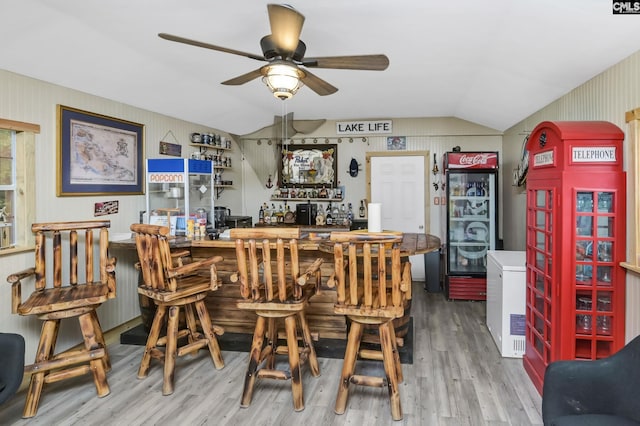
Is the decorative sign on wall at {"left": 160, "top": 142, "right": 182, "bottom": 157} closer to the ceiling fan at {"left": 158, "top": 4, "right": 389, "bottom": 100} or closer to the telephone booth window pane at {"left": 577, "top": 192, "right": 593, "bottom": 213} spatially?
the ceiling fan at {"left": 158, "top": 4, "right": 389, "bottom": 100}

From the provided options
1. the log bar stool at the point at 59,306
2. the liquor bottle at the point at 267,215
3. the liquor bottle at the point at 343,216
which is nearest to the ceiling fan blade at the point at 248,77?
the log bar stool at the point at 59,306

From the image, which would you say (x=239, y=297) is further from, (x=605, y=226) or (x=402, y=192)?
(x=402, y=192)

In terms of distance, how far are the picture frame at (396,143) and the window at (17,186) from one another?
14.6 ft

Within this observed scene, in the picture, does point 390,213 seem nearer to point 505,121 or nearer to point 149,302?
point 505,121

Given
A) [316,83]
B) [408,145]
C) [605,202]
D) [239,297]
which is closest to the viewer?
[605,202]

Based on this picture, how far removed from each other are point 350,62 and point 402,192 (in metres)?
3.80

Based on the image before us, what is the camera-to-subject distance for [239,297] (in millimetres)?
3590

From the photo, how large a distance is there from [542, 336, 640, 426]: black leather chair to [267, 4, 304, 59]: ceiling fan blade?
2.16 m

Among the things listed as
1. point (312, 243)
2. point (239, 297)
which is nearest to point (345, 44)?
point (312, 243)

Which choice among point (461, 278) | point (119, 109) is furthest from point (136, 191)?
point (461, 278)

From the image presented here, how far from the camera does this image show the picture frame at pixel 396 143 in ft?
19.6

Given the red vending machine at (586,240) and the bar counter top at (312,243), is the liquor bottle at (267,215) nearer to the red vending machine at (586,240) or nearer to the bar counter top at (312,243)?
the bar counter top at (312,243)

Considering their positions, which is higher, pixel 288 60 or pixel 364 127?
pixel 364 127

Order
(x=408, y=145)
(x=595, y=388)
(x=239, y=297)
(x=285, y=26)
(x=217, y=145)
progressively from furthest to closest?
(x=408, y=145) → (x=217, y=145) → (x=239, y=297) → (x=285, y=26) → (x=595, y=388)
